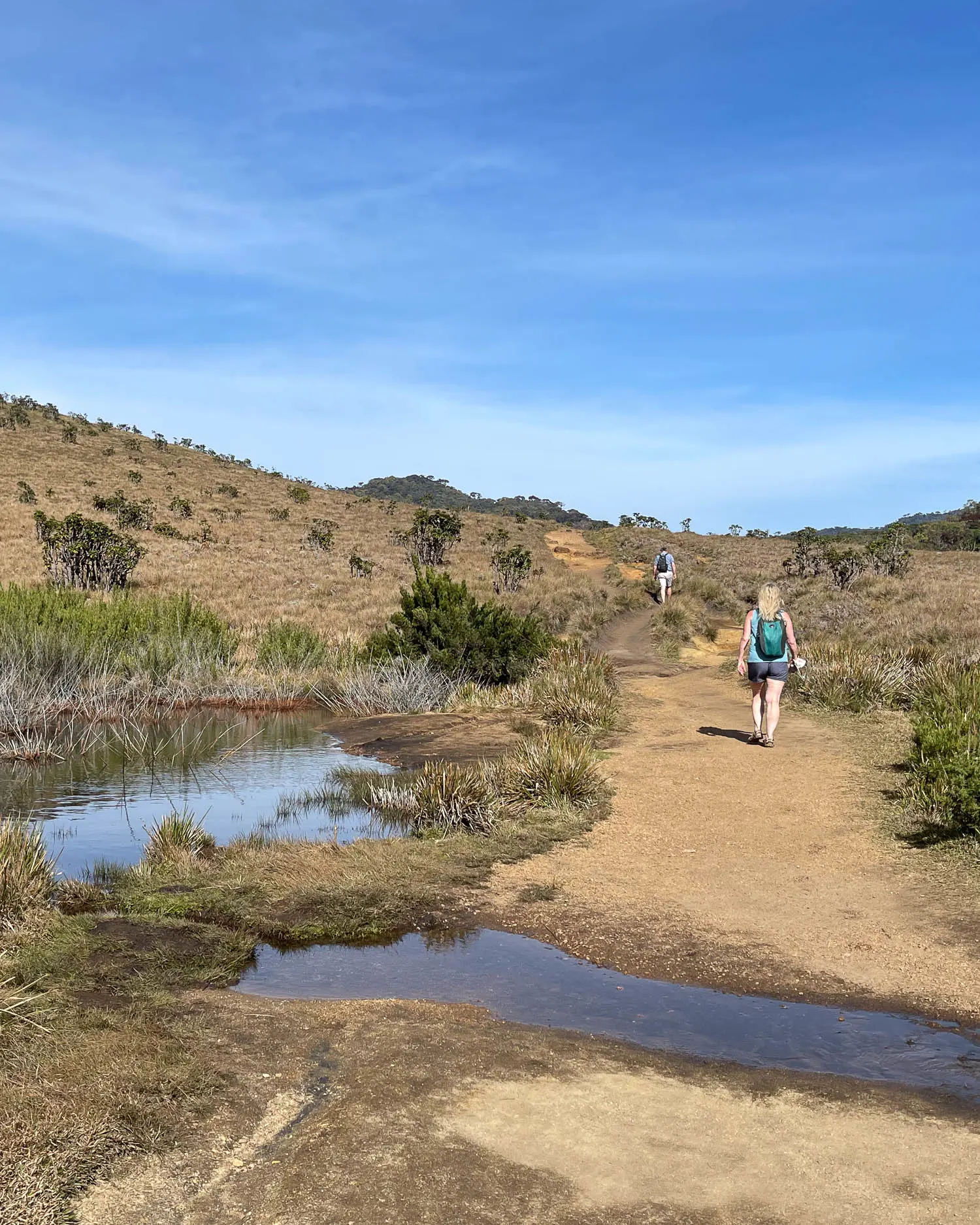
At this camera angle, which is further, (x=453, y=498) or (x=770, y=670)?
(x=453, y=498)

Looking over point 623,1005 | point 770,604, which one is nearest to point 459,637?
point 770,604

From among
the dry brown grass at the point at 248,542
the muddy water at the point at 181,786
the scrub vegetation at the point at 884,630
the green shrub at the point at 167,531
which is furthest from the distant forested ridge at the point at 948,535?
the muddy water at the point at 181,786

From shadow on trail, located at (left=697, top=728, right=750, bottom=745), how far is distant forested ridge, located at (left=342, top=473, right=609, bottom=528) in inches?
3793

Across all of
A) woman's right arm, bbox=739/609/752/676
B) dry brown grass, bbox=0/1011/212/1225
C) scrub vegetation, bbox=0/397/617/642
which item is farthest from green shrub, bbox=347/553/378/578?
dry brown grass, bbox=0/1011/212/1225

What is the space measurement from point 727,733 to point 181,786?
7443 mm

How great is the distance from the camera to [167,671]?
63.5 feet

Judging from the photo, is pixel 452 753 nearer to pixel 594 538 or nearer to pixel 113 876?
pixel 113 876

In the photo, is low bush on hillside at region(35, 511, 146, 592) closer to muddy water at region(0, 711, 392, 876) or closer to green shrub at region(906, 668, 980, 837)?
muddy water at region(0, 711, 392, 876)

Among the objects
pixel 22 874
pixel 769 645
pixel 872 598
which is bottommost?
pixel 22 874

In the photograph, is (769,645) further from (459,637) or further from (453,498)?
(453,498)

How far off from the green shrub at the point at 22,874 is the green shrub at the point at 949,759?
7.63 meters

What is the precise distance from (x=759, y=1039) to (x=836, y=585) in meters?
33.9

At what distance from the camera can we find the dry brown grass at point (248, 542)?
1320 inches

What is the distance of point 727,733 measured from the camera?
49.0 ft
